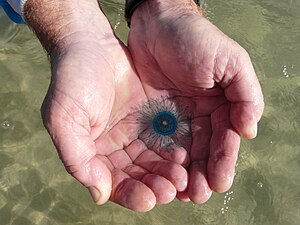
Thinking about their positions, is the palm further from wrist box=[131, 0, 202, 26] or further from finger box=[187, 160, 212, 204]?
wrist box=[131, 0, 202, 26]

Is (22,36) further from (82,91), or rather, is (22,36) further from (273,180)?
(273,180)

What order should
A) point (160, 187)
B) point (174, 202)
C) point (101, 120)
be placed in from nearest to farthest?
point (160, 187) < point (101, 120) < point (174, 202)

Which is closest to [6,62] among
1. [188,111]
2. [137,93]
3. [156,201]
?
[137,93]

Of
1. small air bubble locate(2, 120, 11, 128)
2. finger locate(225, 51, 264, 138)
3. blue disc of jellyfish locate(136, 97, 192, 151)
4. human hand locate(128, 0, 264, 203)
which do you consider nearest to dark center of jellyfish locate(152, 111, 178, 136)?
blue disc of jellyfish locate(136, 97, 192, 151)

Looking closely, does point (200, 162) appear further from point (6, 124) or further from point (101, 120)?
point (6, 124)

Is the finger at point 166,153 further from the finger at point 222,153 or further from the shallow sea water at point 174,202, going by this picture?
the shallow sea water at point 174,202

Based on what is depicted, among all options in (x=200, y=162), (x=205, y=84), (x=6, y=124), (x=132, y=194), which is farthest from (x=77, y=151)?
(x=6, y=124)

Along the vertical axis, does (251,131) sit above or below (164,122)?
above
